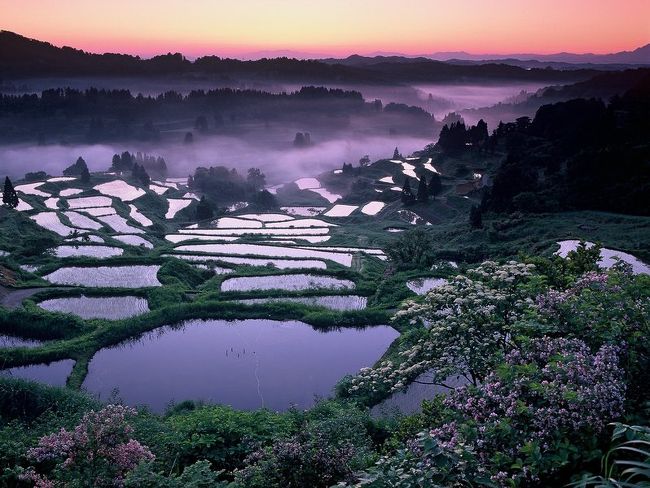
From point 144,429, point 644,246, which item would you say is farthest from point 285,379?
point 644,246

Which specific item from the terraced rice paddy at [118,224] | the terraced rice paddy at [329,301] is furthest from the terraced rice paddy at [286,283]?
the terraced rice paddy at [118,224]

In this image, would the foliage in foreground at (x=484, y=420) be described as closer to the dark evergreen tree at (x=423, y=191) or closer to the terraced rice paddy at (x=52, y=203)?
the dark evergreen tree at (x=423, y=191)

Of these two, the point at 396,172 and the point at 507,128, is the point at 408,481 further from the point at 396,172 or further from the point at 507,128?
the point at 396,172

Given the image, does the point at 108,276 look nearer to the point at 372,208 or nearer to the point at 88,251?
the point at 88,251

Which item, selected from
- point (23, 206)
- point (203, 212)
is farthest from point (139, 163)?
Result: point (23, 206)

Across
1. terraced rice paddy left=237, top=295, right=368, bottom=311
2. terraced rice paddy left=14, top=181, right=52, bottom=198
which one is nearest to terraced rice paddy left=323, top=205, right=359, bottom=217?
terraced rice paddy left=14, top=181, right=52, bottom=198
